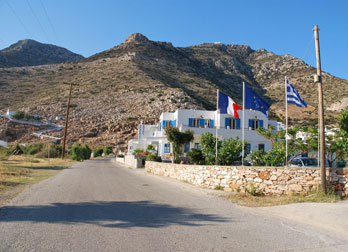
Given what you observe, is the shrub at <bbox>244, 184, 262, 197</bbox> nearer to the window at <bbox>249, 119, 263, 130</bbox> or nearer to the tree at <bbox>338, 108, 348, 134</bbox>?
the tree at <bbox>338, 108, 348, 134</bbox>

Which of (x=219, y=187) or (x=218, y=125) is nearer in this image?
(x=219, y=187)

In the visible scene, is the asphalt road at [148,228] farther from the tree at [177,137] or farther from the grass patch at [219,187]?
the tree at [177,137]

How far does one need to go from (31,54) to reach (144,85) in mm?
119156

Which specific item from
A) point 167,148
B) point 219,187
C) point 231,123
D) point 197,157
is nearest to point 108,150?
point 167,148

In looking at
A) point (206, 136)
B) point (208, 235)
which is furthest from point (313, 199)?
→ point (206, 136)

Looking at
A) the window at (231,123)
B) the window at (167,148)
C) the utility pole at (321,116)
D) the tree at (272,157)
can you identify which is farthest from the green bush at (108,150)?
the utility pole at (321,116)

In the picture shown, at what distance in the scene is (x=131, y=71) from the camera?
91.2 meters

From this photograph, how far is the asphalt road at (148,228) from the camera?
16.2 ft

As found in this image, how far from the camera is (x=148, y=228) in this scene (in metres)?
5.98

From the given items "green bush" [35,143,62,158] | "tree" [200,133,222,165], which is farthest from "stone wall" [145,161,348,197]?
"green bush" [35,143,62,158]

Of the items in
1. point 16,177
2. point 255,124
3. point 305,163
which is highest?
point 255,124

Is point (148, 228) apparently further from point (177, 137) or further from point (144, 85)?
point (144, 85)

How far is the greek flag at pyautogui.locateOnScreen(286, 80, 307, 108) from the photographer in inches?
500

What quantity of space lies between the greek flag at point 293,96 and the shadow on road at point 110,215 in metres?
7.84
